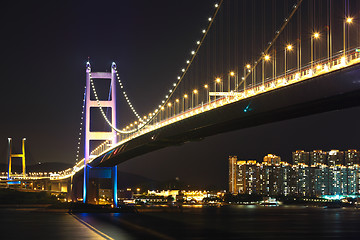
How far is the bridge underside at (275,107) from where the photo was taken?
68.8 ft

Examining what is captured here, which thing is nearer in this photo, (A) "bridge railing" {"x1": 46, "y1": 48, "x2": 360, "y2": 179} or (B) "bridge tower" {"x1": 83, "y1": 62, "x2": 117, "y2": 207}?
(A) "bridge railing" {"x1": 46, "y1": 48, "x2": 360, "y2": 179}

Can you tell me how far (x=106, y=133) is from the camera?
5653cm

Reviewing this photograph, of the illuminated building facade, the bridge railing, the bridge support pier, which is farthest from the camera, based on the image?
the illuminated building facade

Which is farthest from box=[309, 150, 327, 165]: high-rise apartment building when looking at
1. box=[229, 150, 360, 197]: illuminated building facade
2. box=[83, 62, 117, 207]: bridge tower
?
box=[83, 62, 117, 207]: bridge tower

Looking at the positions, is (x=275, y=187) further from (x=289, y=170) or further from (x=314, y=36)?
(x=314, y=36)

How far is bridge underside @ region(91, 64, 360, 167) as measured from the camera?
2097 centimetres

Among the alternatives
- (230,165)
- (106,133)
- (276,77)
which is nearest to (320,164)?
(230,165)

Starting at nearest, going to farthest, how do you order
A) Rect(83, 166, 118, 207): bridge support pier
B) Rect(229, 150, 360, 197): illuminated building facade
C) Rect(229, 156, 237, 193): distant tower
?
Rect(83, 166, 118, 207): bridge support pier
Rect(229, 150, 360, 197): illuminated building facade
Rect(229, 156, 237, 193): distant tower

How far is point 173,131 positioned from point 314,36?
14292 mm


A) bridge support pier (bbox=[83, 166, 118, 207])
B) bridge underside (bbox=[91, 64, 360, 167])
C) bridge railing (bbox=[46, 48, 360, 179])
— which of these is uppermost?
bridge railing (bbox=[46, 48, 360, 179])

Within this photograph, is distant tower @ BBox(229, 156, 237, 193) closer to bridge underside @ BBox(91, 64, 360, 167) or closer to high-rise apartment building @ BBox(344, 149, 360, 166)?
high-rise apartment building @ BBox(344, 149, 360, 166)

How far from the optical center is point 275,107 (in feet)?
82.2

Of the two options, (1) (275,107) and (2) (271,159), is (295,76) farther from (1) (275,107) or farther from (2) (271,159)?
(2) (271,159)

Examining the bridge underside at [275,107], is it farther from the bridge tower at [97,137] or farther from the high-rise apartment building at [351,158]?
the high-rise apartment building at [351,158]
